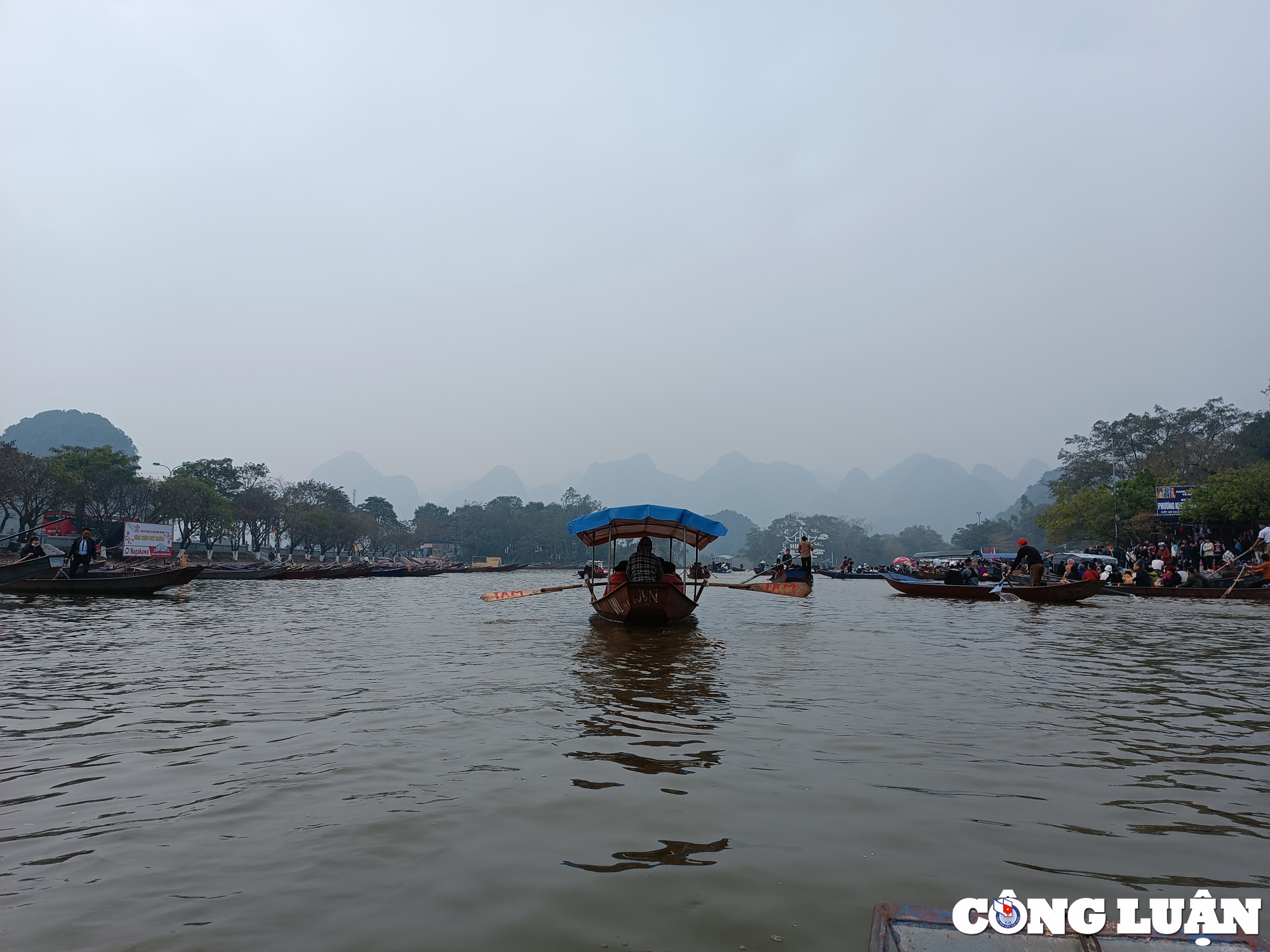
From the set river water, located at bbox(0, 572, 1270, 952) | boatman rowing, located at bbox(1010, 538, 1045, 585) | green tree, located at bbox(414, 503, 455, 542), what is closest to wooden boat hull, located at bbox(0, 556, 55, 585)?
river water, located at bbox(0, 572, 1270, 952)

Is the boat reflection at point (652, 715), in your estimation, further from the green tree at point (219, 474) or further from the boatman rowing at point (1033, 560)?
the green tree at point (219, 474)

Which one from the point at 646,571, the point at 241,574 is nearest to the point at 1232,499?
the point at 646,571

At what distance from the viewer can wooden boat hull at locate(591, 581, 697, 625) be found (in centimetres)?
1453

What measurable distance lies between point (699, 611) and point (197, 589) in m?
22.3

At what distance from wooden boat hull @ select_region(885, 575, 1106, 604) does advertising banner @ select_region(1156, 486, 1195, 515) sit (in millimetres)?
28881

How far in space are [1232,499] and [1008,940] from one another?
4821 cm

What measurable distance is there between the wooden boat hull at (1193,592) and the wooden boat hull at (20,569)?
1307 inches

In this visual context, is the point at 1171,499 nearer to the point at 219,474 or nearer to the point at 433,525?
the point at 219,474

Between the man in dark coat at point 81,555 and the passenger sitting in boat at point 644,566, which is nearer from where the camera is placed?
the passenger sitting in boat at point 644,566

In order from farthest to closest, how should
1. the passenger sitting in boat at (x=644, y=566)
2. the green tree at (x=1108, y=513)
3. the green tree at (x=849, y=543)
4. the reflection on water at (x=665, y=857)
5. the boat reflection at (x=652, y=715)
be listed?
the green tree at (x=849, y=543), the green tree at (x=1108, y=513), the passenger sitting in boat at (x=644, y=566), the boat reflection at (x=652, y=715), the reflection on water at (x=665, y=857)

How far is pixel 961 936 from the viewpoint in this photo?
238 cm

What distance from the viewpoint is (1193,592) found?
23.4 metres

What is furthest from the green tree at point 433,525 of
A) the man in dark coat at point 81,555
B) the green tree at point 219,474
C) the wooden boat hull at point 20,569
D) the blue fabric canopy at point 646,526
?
the blue fabric canopy at point 646,526

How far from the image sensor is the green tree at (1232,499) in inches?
1511
